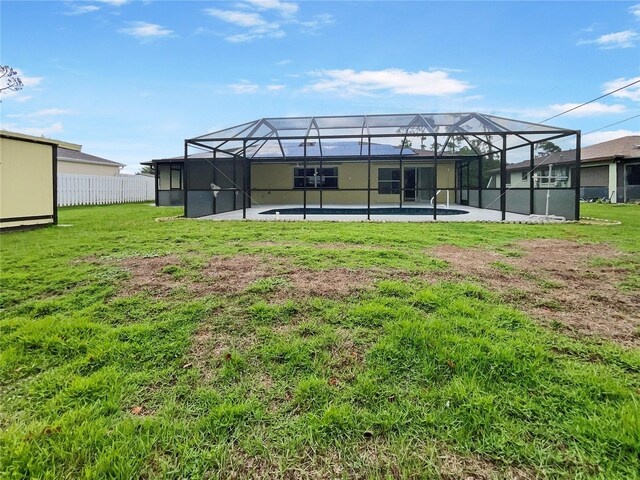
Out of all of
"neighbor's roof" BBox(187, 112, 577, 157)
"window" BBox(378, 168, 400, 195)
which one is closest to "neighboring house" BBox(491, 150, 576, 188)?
"neighbor's roof" BBox(187, 112, 577, 157)

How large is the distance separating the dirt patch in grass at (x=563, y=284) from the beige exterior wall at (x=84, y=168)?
26.0 meters

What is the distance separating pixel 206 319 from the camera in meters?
2.94

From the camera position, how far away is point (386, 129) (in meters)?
13.4

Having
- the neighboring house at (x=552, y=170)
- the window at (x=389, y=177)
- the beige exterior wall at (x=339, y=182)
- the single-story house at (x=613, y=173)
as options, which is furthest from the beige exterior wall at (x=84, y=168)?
the single-story house at (x=613, y=173)

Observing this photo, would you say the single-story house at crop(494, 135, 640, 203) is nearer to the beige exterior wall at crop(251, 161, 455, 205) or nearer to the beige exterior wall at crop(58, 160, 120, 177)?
the beige exterior wall at crop(251, 161, 455, 205)

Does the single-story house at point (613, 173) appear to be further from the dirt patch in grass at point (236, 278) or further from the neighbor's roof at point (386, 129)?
the dirt patch in grass at point (236, 278)

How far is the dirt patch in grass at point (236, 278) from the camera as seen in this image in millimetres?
3568

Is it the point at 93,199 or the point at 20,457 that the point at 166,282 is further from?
the point at 93,199

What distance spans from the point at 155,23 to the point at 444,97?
1905cm

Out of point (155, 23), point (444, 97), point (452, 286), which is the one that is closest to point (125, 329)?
point (452, 286)

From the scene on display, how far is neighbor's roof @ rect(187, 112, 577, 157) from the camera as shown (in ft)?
36.2

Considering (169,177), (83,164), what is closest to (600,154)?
(169,177)

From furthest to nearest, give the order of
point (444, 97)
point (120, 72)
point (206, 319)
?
point (444, 97), point (120, 72), point (206, 319)

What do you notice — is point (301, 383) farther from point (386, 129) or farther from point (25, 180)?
point (386, 129)
